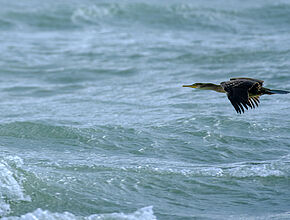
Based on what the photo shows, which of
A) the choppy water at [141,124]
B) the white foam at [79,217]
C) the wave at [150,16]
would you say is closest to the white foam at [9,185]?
the choppy water at [141,124]

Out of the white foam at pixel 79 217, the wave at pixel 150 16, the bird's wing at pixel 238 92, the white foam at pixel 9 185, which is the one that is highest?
the wave at pixel 150 16

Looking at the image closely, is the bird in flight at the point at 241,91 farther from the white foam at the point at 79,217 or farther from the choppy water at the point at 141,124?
the white foam at the point at 79,217

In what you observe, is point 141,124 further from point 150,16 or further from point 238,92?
point 150,16

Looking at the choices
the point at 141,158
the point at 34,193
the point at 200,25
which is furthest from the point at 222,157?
the point at 200,25

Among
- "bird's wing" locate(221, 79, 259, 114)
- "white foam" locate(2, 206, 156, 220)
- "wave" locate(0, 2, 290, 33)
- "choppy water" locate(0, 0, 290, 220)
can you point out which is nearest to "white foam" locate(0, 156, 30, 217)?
"choppy water" locate(0, 0, 290, 220)

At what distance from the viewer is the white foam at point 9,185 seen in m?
4.73

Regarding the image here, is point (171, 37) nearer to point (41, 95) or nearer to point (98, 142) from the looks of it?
point (41, 95)

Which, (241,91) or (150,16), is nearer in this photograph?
(241,91)

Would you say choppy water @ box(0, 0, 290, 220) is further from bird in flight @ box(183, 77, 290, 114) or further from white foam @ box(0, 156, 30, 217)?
bird in flight @ box(183, 77, 290, 114)

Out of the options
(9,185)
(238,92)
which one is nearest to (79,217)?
(9,185)

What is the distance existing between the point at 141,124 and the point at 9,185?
251cm

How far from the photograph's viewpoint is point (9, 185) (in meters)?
5.06

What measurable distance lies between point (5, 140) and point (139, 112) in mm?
2039

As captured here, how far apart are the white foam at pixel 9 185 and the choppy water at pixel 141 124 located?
0.4 inches
